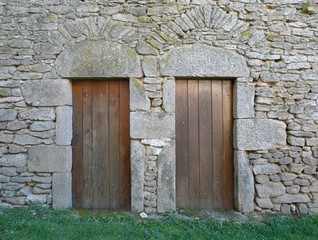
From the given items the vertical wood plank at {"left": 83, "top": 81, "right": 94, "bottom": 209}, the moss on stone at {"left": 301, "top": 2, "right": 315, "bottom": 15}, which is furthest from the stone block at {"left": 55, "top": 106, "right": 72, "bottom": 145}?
the moss on stone at {"left": 301, "top": 2, "right": 315, "bottom": 15}

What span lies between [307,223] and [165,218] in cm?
173

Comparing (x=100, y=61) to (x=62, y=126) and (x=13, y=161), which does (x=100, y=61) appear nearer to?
(x=62, y=126)

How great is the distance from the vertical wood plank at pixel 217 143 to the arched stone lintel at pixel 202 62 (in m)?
0.24

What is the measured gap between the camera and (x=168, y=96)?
10.5 feet

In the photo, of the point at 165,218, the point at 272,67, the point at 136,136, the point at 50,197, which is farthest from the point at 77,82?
the point at 272,67

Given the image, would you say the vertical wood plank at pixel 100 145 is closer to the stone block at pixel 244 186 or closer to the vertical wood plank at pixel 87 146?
the vertical wood plank at pixel 87 146

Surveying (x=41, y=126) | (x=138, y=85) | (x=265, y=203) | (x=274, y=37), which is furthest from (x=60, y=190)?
(x=274, y=37)

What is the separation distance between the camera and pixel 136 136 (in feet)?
10.4

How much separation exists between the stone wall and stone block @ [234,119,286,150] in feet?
0.04

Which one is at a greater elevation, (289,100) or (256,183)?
(289,100)

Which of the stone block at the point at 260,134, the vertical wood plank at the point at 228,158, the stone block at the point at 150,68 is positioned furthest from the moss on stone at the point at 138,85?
the stone block at the point at 260,134

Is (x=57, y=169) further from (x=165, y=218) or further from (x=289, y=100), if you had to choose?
(x=289, y=100)

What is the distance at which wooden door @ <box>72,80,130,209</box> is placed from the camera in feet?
11.1

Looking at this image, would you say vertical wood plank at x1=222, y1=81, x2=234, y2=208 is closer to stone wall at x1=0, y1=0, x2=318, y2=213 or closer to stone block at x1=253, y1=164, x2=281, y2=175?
stone wall at x1=0, y1=0, x2=318, y2=213
